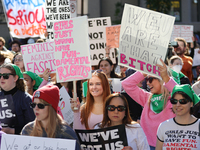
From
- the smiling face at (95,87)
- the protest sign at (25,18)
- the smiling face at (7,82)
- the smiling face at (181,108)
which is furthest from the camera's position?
the protest sign at (25,18)

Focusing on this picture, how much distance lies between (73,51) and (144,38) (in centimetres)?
93

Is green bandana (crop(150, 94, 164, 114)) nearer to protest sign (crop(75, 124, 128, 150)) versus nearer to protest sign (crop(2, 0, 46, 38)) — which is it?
protest sign (crop(75, 124, 128, 150))

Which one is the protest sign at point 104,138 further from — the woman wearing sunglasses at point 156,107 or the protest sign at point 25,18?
the protest sign at point 25,18

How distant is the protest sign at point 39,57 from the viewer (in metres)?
6.29

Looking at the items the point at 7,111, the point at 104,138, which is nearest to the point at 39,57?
the point at 7,111

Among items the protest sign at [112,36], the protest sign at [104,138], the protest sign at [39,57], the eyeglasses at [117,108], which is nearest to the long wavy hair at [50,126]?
the protest sign at [104,138]

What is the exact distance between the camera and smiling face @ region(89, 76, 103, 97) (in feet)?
14.0

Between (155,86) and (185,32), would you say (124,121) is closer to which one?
(155,86)

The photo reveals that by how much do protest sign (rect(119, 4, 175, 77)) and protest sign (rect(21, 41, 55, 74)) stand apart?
2.04 m

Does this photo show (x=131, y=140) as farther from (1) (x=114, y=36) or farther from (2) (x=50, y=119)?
(1) (x=114, y=36)

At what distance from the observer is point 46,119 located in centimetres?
334

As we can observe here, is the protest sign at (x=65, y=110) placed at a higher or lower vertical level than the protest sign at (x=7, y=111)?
lower

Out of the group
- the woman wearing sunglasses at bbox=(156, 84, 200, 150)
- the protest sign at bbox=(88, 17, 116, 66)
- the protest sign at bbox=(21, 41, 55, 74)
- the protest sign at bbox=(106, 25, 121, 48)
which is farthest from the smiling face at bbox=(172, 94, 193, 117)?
the protest sign at bbox=(106, 25, 121, 48)

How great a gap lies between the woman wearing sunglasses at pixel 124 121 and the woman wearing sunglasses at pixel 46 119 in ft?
1.80
